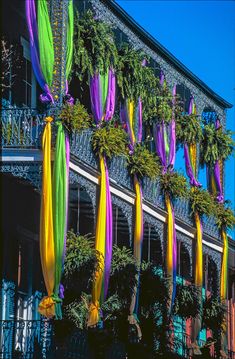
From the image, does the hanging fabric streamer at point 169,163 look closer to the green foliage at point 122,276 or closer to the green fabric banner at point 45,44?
the green foliage at point 122,276

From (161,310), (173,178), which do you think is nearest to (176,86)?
(173,178)

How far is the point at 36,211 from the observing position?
78.3 ft

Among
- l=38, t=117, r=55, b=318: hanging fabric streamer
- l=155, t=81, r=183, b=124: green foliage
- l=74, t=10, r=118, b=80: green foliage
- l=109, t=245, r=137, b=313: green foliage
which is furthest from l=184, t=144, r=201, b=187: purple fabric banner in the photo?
l=38, t=117, r=55, b=318: hanging fabric streamer

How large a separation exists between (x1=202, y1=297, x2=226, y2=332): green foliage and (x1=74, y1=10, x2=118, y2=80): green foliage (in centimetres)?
733

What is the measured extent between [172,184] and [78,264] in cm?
535

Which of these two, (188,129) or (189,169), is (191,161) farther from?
(188,129)

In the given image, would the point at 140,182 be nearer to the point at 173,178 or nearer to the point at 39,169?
the point at 173,178

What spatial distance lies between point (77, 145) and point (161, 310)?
5.07 m

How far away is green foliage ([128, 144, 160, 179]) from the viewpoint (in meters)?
24.9

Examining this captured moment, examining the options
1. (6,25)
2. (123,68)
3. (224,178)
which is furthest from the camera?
(224,178)

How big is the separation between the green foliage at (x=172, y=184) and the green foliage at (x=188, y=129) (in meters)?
1.52

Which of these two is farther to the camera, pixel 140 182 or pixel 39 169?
pixel 140 182

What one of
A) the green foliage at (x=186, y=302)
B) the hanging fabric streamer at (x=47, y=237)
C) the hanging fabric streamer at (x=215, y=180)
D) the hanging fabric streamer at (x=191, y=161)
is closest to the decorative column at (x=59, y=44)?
the hanging fabric streamer at (x=47, y=237)

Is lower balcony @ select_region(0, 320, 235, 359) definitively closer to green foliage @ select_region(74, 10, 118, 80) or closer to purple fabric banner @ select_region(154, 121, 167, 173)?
green foliage @ select_region(74, 10, 118, 80)
